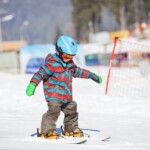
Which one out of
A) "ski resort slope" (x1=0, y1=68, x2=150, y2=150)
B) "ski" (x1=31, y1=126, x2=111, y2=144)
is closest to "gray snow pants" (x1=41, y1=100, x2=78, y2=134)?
"ski" (x1=31, y1=126, x2=111, y2=144)

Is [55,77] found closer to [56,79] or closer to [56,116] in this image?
[56,79]

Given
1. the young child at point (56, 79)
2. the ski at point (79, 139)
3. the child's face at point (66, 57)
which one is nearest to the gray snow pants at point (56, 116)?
the young child at point (56, 79)

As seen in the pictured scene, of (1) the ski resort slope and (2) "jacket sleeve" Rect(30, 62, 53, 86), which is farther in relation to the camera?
(2) "jacket sleeve" Rect(30, 62, 53, 86)

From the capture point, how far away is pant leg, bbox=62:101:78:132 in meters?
6.26

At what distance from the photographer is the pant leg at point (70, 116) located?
626cm

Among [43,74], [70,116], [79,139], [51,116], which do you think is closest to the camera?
[79,139]

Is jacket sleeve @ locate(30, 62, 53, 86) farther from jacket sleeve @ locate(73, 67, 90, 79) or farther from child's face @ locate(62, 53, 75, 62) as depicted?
jacket sleeve @ locate(73, 67, 90, 79)

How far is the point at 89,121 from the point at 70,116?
1.76 metres

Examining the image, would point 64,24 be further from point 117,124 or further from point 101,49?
point 117,124

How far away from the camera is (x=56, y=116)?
20.3 ft

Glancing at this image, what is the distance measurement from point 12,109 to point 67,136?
11.9 feet

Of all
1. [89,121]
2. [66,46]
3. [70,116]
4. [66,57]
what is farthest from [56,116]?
[89,121]

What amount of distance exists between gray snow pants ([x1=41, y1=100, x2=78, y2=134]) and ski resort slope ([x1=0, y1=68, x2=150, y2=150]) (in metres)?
0.27

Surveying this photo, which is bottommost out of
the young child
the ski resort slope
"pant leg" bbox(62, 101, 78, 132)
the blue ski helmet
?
the ski resort slope
